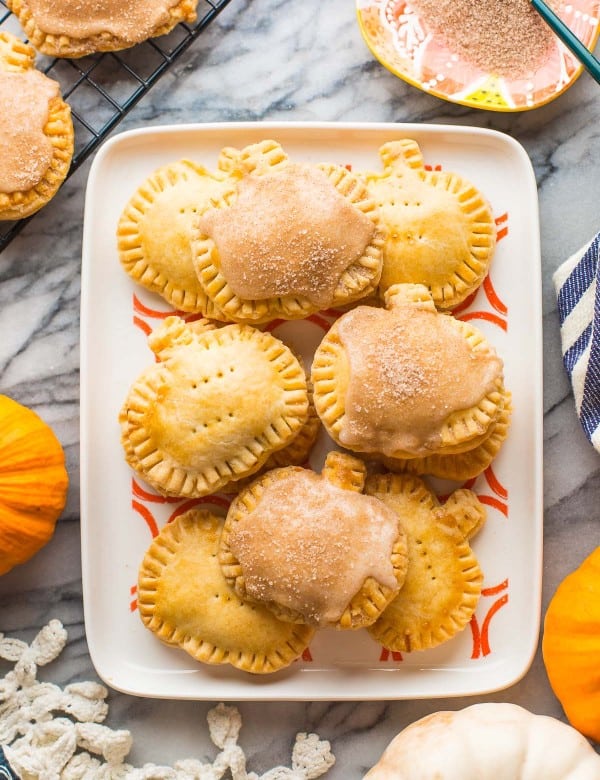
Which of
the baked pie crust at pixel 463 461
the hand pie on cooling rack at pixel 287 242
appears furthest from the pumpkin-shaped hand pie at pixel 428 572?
the hand pie on cooling rack at pixel 287 242

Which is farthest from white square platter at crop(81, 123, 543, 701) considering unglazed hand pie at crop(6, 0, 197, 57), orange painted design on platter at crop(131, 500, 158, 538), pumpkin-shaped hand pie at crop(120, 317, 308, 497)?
unglazed hand pie at crop(6, 0, 197, 57)

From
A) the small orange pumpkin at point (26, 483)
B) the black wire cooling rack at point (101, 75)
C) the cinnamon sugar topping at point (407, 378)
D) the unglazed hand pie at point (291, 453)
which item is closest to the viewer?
the cinnamon sugar topping at point (407, 378)

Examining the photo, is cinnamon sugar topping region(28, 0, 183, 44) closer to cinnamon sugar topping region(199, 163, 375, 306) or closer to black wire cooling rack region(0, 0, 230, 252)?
black wire cooling rack region(0, 0, 230, 252)

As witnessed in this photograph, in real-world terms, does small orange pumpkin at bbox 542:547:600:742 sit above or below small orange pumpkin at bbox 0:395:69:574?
below

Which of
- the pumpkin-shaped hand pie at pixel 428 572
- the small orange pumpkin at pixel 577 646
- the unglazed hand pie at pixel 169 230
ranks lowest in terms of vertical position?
the small orange pumpkin at pixel 577 646

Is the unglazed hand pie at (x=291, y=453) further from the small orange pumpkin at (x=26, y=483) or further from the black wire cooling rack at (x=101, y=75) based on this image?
the black wire cooling rack at (x=101, y=75)

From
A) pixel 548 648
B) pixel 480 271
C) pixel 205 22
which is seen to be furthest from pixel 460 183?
pixel 548 648

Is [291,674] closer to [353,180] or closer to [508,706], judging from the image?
[508,706]

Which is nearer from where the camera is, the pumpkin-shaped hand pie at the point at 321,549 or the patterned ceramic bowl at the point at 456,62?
the pumpkin-shaped hand pie at the point at 321,549
